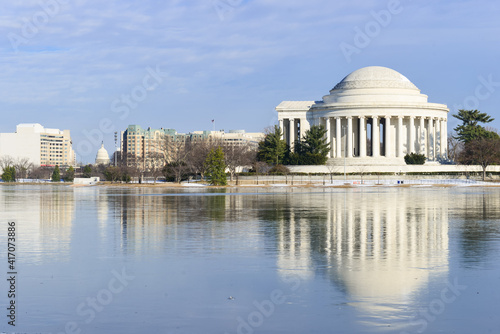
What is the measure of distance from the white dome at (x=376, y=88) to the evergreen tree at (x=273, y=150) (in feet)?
42.8

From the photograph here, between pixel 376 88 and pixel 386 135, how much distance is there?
7.46m

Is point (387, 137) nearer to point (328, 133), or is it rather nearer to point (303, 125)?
point (328, 133)

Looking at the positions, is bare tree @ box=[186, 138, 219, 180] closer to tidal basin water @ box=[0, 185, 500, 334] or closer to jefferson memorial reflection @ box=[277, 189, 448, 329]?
jefferson memorial reflection @ box=[277, 189, 448, 329]

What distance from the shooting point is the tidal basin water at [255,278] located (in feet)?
35.4

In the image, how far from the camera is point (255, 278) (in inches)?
568

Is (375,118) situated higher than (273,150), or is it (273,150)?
(375,118)

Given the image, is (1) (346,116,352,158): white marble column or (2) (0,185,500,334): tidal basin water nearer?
(2) (0,185,500,334): tidal basin water

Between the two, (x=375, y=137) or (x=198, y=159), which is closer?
(x=198, y=159)

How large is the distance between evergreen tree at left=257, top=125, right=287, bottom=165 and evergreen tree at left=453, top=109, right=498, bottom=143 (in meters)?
30.5

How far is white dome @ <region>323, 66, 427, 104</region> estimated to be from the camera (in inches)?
4151

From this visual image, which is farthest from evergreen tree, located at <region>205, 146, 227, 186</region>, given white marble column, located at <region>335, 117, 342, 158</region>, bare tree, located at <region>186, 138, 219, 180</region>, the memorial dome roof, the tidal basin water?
the tidal basin water

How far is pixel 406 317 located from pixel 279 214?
21357 millimetres

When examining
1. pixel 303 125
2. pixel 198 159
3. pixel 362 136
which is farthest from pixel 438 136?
pixel 198 159

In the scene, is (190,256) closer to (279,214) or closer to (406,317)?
(406,317)
